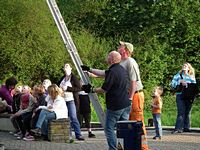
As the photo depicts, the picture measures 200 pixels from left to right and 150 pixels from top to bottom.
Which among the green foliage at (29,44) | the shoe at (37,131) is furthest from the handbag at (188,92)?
the green foliage at (29,44)

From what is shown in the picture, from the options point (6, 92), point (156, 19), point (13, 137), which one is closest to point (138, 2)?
point (156, 19)

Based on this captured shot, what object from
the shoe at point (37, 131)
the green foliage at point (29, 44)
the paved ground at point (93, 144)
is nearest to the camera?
the paved ground at point (93, 144)

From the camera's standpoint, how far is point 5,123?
60.0 ft

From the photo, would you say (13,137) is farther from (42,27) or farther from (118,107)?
(42,27)

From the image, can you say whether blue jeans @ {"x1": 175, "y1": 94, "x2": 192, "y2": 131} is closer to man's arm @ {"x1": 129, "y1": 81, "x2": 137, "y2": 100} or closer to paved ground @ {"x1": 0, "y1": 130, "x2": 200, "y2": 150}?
paved ground @ {"x1": 0, "y1": 130, "x2": 200, "y2": 150}

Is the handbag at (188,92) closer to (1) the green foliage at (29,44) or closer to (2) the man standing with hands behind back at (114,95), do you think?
(2) the man standing with hands behind back at (114,95)

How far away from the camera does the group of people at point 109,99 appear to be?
1095cm

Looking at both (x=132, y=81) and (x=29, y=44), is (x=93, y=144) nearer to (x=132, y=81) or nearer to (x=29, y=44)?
(x=132, y=81)

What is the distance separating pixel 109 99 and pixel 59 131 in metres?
4.10

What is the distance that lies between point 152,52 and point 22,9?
679cm

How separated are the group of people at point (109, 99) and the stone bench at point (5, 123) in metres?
0.26

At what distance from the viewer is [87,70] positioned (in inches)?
444

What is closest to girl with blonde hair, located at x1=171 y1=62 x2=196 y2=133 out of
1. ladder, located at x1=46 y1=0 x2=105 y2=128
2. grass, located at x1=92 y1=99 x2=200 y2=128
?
grass, located at x1=92 y1=99 x2=200 y2=128

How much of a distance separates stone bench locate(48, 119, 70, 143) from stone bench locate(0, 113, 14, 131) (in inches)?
137
